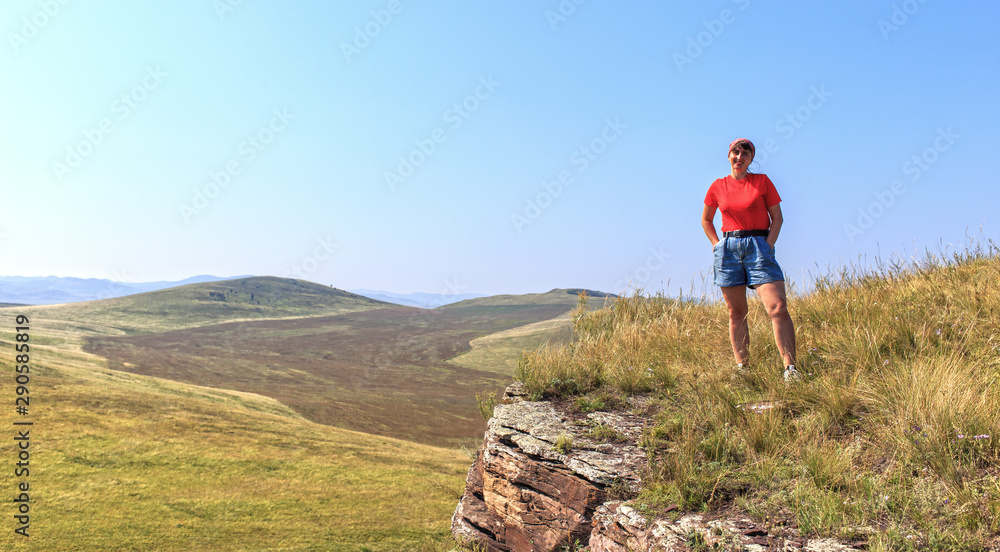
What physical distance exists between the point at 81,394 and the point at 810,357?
28.5m

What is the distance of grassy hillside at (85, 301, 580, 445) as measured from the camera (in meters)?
48.4

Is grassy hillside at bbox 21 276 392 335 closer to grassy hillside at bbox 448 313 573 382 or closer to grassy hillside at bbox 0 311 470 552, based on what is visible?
grassy hillside at bbox 448 313 573 382

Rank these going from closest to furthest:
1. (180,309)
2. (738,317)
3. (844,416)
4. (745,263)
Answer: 1. (844,416)
2. (745,263)
3. (738,317)
4. (180,309)

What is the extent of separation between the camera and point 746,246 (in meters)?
5.18

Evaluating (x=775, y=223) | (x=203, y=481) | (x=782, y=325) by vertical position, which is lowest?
(x=203, y=481)

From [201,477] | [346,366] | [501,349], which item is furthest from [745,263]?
[501,349]

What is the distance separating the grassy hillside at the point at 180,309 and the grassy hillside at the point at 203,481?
11000cm

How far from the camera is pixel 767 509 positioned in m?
3.34

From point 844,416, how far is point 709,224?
226 cm

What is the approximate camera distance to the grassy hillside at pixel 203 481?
13859 mm

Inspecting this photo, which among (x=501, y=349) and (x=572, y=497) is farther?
(x=501, y=349)

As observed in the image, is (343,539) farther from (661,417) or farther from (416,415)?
(416,415)

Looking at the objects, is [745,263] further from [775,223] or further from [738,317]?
[738,317]

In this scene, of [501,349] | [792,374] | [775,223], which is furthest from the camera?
[501,349]
